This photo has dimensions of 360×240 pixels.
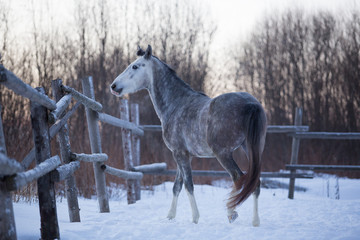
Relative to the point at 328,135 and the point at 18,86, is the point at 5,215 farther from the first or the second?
the point at 328,135

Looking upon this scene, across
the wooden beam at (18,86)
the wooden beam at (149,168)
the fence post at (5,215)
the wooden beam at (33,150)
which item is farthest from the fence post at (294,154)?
the fence post at (5,215)

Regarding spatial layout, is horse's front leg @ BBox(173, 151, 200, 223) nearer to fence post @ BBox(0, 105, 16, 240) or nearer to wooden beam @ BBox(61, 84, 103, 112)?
wooden beam @ BBox(61, 84, 103, 112)

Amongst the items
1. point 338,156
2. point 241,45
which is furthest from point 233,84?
point 338,156

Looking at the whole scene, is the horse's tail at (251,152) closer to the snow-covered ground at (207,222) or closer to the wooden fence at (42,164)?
the snow-covered ground at (207,222)

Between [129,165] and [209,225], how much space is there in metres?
2.50

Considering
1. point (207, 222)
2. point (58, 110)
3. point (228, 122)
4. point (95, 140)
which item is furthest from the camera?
point (95, 140)

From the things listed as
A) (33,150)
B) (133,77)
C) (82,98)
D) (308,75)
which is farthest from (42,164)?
(308,75)

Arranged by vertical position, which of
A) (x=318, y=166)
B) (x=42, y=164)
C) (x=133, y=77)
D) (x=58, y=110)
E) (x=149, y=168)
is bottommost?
(x=318, y=166)

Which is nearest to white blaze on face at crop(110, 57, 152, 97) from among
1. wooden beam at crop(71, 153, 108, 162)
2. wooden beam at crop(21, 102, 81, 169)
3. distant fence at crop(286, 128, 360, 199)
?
wooden beam at crop(71, 153, 108, 162)

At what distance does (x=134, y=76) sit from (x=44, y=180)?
7.12ft

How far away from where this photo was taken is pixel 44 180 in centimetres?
263

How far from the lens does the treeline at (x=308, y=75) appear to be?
1139 centimetres

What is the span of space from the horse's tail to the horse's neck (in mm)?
1128

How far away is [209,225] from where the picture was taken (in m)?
3.77
